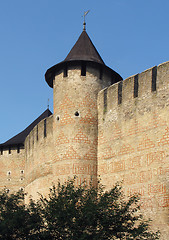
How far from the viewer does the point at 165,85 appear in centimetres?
1397

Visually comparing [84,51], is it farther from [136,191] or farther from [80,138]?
[136,191]

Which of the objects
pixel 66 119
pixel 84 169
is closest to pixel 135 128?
pixel 84 169

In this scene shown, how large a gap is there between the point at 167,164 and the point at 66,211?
12.6 feet

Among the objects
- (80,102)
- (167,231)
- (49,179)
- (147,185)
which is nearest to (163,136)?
(147,185)

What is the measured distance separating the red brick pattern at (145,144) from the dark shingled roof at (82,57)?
14.6 ft

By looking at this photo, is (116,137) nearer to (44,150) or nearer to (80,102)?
(80,102)

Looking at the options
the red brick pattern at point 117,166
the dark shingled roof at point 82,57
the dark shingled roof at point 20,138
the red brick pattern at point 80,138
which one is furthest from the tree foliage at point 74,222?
the dark shingled roof at point 20,138

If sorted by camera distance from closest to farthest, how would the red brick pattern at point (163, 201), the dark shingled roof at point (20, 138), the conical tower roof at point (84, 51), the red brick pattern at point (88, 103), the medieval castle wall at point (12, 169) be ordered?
1. the red brick pattern at point (163, 201)
2. the red brick pattern at point (88, 103)
3. the conical tower roof at point (84, 51)
4. the medieval castle wall at point (12, 169)
5. the dark shingled roof at point (20, 138)

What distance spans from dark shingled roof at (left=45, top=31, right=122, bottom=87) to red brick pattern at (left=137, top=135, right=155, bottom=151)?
446 centimetres

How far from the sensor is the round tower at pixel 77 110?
52.4ft

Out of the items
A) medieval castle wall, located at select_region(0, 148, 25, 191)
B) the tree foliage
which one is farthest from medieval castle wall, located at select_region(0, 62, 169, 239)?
medieval castle wall, located at select_region(0, 148, 25, 191)

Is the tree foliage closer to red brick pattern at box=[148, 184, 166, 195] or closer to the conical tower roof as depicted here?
red brick pattern at box=[148, 184, 166, 195]

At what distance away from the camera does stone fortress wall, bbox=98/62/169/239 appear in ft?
43.9

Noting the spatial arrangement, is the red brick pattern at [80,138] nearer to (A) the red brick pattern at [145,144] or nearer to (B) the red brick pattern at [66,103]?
(B) the red brick pattern at [66,103]
